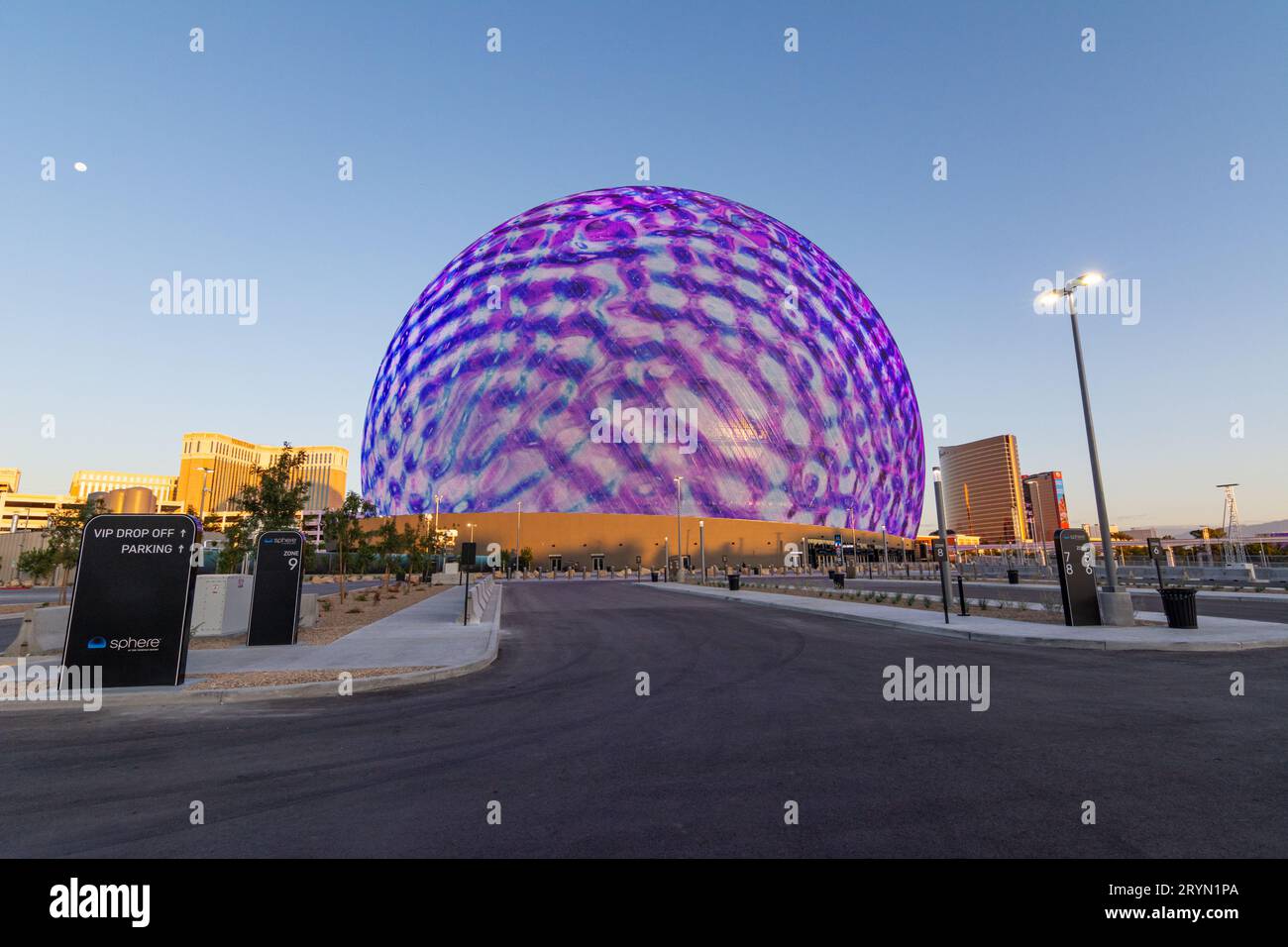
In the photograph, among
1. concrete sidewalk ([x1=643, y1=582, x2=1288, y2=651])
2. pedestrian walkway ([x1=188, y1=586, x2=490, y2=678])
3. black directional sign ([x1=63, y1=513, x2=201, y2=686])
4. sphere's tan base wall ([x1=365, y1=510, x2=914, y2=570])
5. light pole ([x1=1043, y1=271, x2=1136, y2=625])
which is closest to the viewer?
black directional sign ([x1=63, y1=513, x2=201, y2=686])

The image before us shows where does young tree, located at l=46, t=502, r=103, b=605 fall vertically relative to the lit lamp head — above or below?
below

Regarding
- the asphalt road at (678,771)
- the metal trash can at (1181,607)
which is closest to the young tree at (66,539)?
the asphalt road at (678,771)

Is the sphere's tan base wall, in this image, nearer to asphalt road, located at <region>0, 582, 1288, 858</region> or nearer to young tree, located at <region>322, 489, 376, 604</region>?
young tree, located at <region>322, 489, 376, 604</region>

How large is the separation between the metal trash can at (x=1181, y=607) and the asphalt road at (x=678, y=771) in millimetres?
4575

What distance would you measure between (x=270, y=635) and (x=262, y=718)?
711 centimetres

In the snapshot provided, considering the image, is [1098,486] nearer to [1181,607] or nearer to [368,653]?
[1181,607]

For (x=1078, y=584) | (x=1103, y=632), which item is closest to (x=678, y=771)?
(x=1103, y=632)

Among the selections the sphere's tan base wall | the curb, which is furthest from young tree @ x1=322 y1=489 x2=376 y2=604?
the sphere's tan base wall

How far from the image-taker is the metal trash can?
43.9 ft

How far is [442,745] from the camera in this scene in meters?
5.94

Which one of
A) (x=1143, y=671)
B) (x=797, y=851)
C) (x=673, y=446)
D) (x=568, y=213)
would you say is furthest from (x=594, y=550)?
(x=797, y=851)

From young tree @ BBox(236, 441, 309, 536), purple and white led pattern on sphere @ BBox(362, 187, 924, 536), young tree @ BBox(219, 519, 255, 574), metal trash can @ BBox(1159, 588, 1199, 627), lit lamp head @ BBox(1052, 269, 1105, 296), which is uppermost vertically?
purple and white led pattern on sphere @ BBox(362, 187, 924, 536)

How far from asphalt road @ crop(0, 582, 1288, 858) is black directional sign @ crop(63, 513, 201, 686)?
1.35 m

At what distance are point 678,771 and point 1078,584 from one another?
45.8 ft
